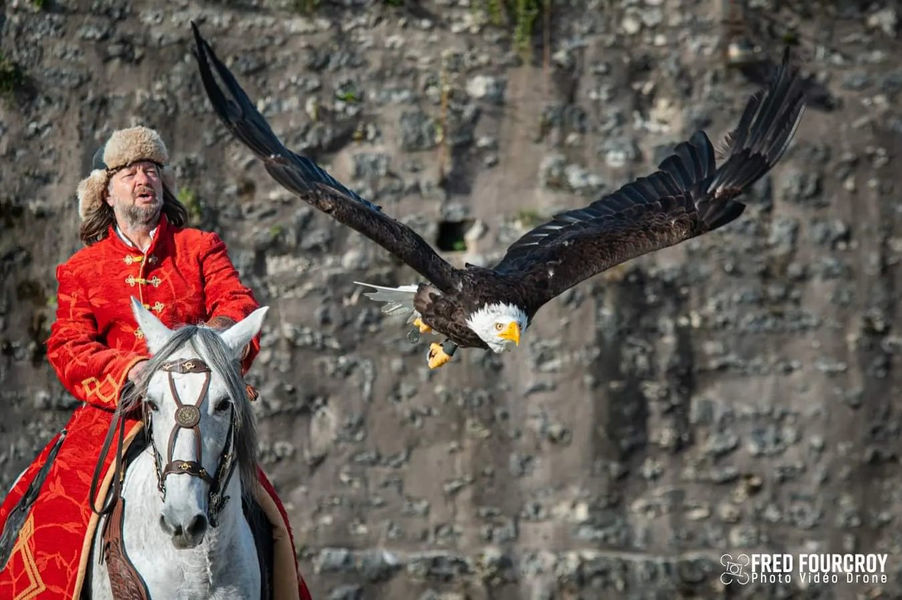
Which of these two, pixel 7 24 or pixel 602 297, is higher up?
pixel 7 24

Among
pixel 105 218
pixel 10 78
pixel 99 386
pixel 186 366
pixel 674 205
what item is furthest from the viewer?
pixel 10 78

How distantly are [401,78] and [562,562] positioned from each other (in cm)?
327

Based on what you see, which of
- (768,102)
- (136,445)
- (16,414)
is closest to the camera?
(136,445)

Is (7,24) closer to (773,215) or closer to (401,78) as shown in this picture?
(401,78)

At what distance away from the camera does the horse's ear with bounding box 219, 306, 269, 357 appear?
15.3 feet

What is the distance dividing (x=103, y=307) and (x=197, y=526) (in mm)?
1432

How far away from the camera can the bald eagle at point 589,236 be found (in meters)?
6.95

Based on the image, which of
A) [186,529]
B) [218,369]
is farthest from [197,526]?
[218,369]

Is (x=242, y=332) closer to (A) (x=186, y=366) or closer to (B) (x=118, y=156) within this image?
(A) (x=186, y=366)

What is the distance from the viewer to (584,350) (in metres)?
9.53

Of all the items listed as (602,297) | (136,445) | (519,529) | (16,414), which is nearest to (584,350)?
(602,297)

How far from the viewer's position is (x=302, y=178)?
6.16 metres

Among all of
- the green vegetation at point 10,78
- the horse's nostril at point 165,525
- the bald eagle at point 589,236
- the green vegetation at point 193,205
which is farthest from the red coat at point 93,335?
the green vegetation at point 10,78

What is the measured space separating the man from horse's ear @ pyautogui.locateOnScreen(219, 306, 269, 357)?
33cm
